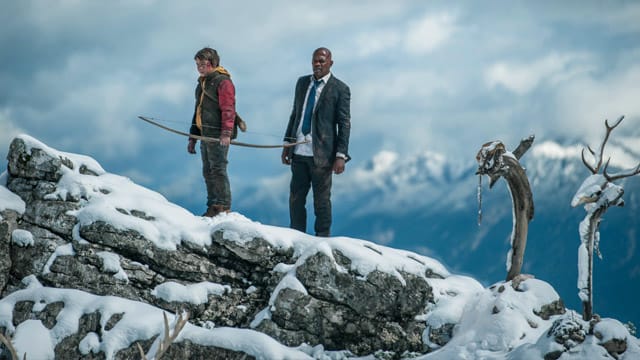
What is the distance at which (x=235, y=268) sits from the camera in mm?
10688

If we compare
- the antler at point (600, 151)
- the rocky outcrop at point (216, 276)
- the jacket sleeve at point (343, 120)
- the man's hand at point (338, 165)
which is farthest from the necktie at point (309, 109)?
the antler at point (600, 151)

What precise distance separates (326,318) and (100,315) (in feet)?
9.57

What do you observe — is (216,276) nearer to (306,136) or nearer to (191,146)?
(191,146)

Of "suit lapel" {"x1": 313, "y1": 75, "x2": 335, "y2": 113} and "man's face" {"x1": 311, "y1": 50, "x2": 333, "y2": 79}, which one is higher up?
"man's face" {"x1": 311, "y1": 50, "x2": 333, "y2": 79}

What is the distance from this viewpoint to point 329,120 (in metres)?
11.3

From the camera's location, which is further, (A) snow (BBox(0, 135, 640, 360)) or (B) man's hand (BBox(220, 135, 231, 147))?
(B) man's hand (BBox(220, 135, 231, 147))

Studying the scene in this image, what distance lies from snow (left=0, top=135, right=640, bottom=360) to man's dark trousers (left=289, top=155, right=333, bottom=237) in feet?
1.79

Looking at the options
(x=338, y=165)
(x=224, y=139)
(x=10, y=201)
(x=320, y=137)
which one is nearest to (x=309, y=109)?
(x=320, y=137)

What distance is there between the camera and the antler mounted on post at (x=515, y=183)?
10.4 metres

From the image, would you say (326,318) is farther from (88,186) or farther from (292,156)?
(88,186)

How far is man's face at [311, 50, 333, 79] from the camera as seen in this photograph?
1127 cm

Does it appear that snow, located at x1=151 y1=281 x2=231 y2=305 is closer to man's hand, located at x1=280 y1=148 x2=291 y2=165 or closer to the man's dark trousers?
the man's dark trousers

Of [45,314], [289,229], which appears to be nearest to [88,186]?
[45,314]

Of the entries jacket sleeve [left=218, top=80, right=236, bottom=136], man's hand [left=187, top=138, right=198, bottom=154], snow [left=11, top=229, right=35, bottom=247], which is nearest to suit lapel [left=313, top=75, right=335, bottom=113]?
jacket sleeve [left=218, top=80, right=236, bottom=136]
